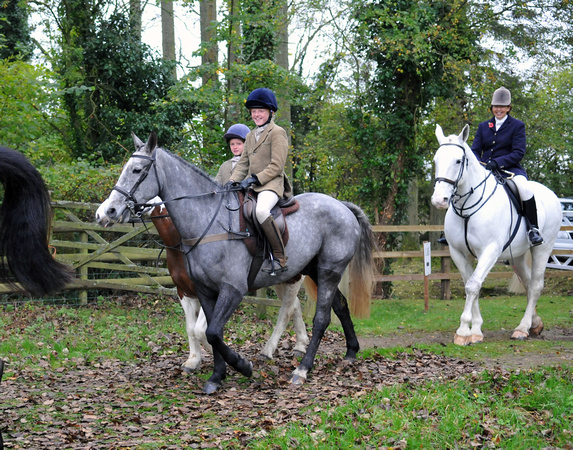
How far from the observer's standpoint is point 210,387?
19.9 ft

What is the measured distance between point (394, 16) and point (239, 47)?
403 centimetres

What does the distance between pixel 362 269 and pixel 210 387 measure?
2418mm

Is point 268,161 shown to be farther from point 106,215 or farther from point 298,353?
point 298,353

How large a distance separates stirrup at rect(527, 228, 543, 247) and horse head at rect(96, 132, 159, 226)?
18.2 feet

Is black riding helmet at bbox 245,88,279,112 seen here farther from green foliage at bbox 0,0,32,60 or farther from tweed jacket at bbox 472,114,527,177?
green foliage at bbox 0,0,32,60

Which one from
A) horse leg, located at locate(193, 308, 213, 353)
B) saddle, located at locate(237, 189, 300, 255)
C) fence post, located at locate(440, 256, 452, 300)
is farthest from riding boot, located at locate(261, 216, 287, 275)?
fence post, located at locate(440, 256, 452, 300)

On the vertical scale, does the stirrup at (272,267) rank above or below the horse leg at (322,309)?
above

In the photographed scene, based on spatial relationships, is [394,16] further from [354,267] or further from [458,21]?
[354,267]

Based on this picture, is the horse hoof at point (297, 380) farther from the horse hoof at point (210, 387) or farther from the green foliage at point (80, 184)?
the green foliage at point (80, 184)

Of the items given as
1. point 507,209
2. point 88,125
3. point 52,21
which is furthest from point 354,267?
point 52,21

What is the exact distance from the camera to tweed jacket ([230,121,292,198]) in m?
6.32

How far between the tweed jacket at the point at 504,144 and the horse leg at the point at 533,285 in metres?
1.29

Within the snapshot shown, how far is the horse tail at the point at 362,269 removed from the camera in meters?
7.39

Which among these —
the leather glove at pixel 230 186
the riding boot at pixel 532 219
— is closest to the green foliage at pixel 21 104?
the leather glove at pixel 230 186
